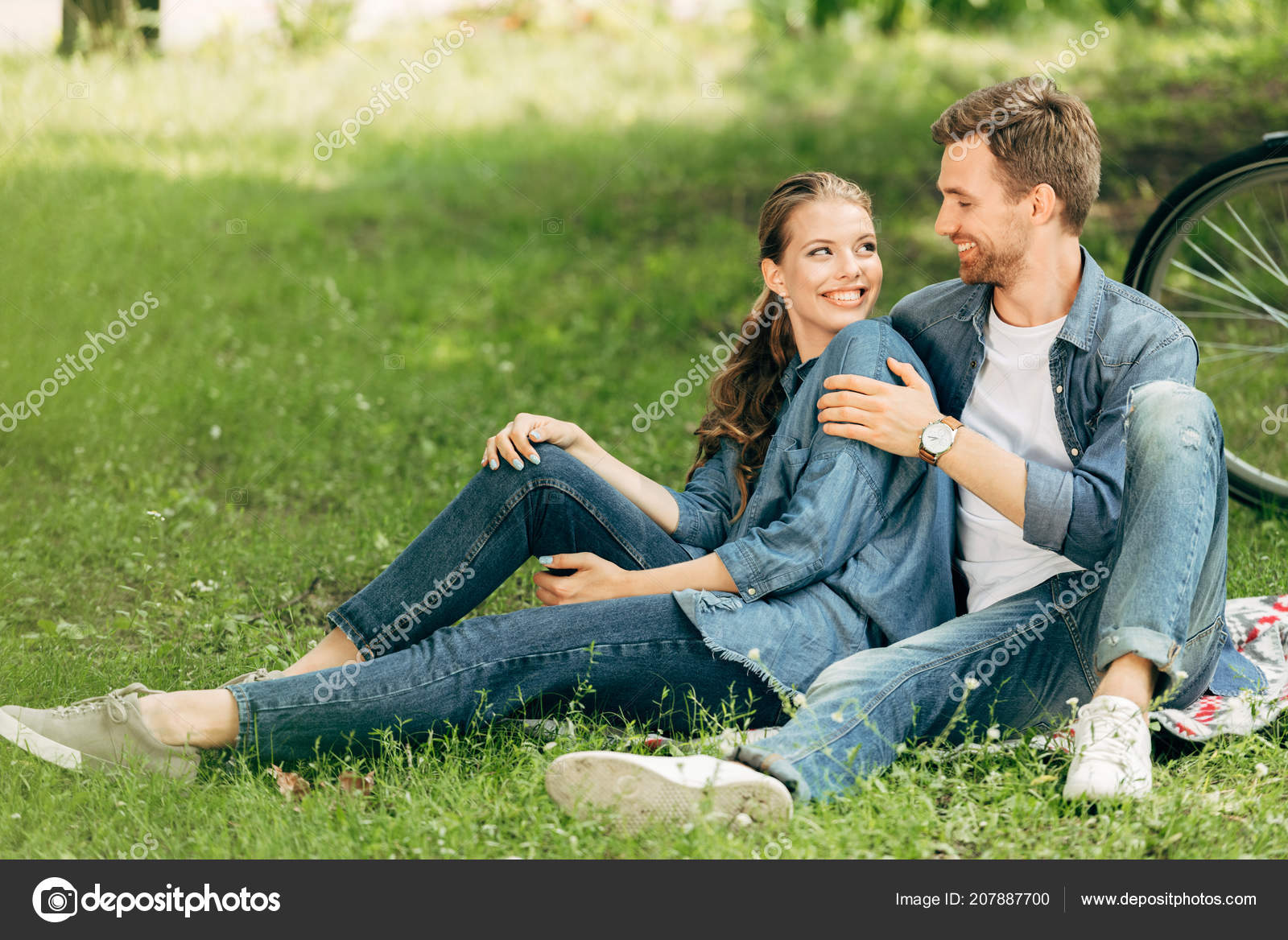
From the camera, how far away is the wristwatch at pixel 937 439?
2584 mm

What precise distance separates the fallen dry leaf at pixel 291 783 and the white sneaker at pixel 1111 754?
1492mm

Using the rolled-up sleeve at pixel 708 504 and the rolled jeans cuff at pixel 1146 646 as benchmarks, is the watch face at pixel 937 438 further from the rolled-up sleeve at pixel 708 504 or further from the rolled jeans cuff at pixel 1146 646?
the rolled-up sleeve at pixel 708 504

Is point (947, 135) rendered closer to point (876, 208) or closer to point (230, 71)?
point (876, 208)

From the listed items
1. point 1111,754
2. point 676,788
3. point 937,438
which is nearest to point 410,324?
point 937,438

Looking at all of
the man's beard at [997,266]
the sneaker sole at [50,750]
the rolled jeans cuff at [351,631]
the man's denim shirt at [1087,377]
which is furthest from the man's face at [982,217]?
the sneaker sole at [50,750]

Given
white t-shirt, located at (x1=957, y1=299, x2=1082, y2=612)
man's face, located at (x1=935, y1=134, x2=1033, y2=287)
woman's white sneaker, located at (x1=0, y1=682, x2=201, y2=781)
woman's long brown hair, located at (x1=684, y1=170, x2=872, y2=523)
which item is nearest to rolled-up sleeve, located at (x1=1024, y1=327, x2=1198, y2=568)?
white t-shirt, located at (x1=957, y1=299, x2=1082, y2=612)

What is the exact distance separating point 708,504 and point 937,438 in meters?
0.74

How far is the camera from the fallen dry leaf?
2533 mm

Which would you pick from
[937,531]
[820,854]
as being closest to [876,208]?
[937,531]

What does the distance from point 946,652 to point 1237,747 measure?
0.62 metres

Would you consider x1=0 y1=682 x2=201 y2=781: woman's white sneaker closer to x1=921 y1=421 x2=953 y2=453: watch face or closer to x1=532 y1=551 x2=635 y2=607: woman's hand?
x1=532 y1=551 x2=635 y2=607: woman's hand

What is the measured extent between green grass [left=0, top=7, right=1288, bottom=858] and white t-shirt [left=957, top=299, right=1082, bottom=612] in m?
0.43
